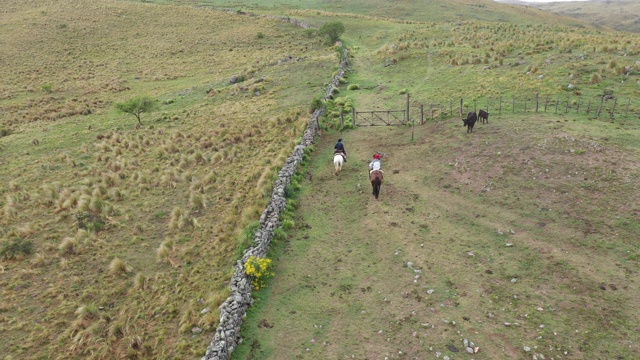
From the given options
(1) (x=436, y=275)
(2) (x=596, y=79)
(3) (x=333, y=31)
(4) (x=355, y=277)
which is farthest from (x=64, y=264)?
(3) (x=333, y=31)

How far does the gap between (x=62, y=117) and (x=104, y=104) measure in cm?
531

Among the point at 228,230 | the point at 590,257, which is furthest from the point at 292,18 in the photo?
the point at 590,257

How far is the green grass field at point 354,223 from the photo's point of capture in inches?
462

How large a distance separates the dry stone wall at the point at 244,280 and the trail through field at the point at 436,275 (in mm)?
499

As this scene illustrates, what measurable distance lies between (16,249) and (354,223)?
52.9 ft

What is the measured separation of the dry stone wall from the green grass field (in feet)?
1.71

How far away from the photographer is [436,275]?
13305 mm

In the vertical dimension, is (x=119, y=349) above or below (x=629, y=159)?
below

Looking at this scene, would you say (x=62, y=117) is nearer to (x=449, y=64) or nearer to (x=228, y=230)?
(x=228, y=230)

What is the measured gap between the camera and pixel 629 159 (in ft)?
58.3

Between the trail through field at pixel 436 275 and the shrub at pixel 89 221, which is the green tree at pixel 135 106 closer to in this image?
the shrub at pixel 89 221

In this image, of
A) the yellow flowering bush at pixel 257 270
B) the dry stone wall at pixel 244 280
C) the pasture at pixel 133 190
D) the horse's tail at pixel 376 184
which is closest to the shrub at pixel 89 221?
the pasture at pixel 133 190

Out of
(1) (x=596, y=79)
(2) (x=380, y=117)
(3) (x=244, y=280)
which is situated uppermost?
(1) (x=596, y=79)

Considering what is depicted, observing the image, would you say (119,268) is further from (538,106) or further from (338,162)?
(538,106)
